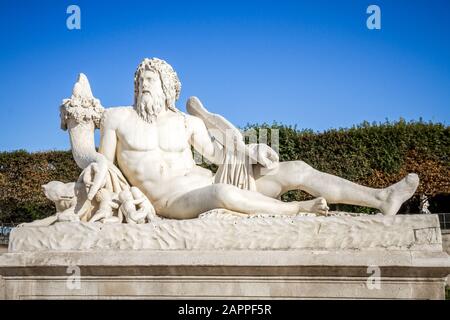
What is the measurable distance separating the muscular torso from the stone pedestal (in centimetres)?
70

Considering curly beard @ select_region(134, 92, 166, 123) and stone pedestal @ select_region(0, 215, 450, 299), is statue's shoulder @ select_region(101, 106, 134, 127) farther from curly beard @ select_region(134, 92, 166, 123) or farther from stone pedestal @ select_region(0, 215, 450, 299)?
stone pedestal @ select_region(0, 215, 450, 299)

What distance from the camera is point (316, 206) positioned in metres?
4.86

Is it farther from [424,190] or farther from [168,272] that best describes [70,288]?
[424,190]

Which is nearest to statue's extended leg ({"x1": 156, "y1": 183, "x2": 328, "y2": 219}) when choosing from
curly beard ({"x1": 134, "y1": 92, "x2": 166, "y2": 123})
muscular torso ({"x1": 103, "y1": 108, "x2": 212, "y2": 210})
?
muscular torso ({"x1": 103, "y1": 108, "x2": 212, "y2": 210})

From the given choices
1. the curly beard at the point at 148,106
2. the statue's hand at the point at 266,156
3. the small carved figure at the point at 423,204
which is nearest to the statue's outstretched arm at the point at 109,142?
the curly beard at the point at 148,106

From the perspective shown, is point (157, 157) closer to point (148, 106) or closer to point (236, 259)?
point (148, 106)

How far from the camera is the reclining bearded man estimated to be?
15.8 feet

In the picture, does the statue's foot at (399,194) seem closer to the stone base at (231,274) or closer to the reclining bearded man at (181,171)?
the reclining bearded man at (181,171)

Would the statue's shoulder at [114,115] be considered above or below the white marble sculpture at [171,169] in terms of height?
above

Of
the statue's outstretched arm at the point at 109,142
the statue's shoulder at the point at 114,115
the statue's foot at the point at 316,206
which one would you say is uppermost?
the statue's shoulder at the point at 114,115

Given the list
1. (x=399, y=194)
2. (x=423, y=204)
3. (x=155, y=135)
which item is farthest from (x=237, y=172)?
(x=423, y=204)

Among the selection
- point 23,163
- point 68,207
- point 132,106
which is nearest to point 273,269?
point 68,207

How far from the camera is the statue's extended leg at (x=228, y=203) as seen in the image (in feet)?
15.7

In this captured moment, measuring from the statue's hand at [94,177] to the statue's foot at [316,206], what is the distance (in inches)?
79.6
